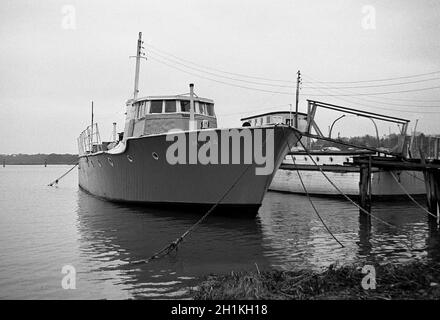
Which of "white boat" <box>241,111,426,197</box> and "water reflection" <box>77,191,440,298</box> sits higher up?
"white boat" <box>241,111,426,197</box>

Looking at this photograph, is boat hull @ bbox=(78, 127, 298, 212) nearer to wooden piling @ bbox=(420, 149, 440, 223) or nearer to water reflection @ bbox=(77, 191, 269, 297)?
water reflection @ bbox=(77, 191, 269, 297)

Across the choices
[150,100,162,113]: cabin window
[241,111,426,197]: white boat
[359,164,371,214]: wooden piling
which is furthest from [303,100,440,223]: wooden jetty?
[150,100,162,113]: cabin window

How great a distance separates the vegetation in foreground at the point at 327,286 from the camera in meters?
5.14

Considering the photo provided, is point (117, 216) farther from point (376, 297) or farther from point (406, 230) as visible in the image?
point (376, 297)

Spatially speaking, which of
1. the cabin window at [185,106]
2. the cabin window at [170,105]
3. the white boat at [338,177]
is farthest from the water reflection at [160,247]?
the white boat at [338,177]

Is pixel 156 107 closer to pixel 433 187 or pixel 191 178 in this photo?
pixel 191 178

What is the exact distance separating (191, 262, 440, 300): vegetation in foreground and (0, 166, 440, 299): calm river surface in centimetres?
116

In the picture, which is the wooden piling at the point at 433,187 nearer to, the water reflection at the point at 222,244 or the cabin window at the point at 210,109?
the water reflection at the point at 222,244

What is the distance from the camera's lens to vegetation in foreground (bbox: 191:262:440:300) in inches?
202

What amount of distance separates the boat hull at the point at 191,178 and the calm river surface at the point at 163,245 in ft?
2.22

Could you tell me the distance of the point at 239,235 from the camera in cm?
1166
